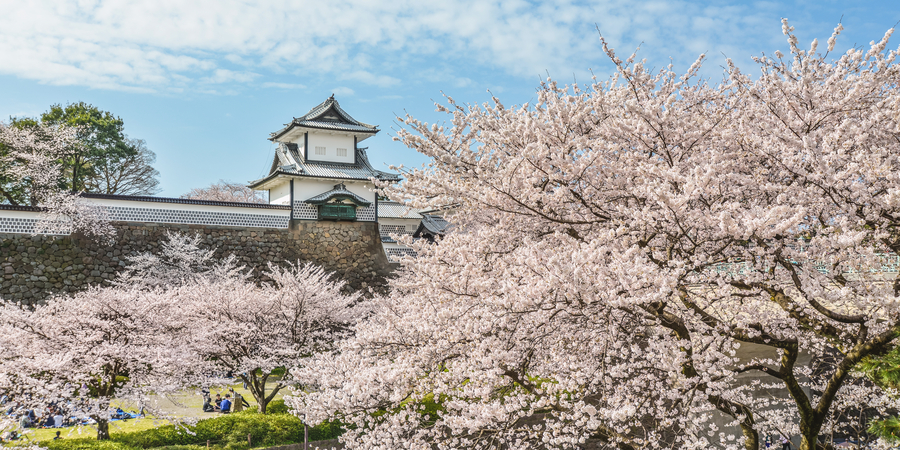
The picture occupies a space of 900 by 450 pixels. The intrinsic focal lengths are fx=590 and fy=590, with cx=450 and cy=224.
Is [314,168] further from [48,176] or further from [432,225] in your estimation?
[48,176]

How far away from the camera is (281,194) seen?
22688 millimetres

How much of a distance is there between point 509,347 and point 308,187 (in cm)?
1812

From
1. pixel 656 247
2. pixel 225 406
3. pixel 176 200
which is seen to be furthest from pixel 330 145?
pixel 656 247

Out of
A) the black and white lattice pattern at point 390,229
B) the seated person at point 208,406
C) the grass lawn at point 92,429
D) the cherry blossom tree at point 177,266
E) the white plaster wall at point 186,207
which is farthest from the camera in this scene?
the black and white lattice pattern at point 390,229

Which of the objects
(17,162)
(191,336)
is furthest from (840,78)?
(17,162)

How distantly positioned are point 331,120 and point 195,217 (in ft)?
21.8

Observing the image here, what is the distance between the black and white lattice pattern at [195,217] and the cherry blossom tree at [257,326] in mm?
5006

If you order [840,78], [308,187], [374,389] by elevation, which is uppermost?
[308,187]

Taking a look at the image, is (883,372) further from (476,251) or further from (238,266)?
(238,266)

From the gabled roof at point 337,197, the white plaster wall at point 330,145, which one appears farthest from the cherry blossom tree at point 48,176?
the white plaster wall at point 330,145

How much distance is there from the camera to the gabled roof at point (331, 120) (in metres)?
22.8

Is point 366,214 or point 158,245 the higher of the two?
point 366,214

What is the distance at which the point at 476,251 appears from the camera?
5609mm

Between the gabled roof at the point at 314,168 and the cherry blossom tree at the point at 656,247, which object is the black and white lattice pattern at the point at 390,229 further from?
the cherry blossom tree at the point at 656,247
